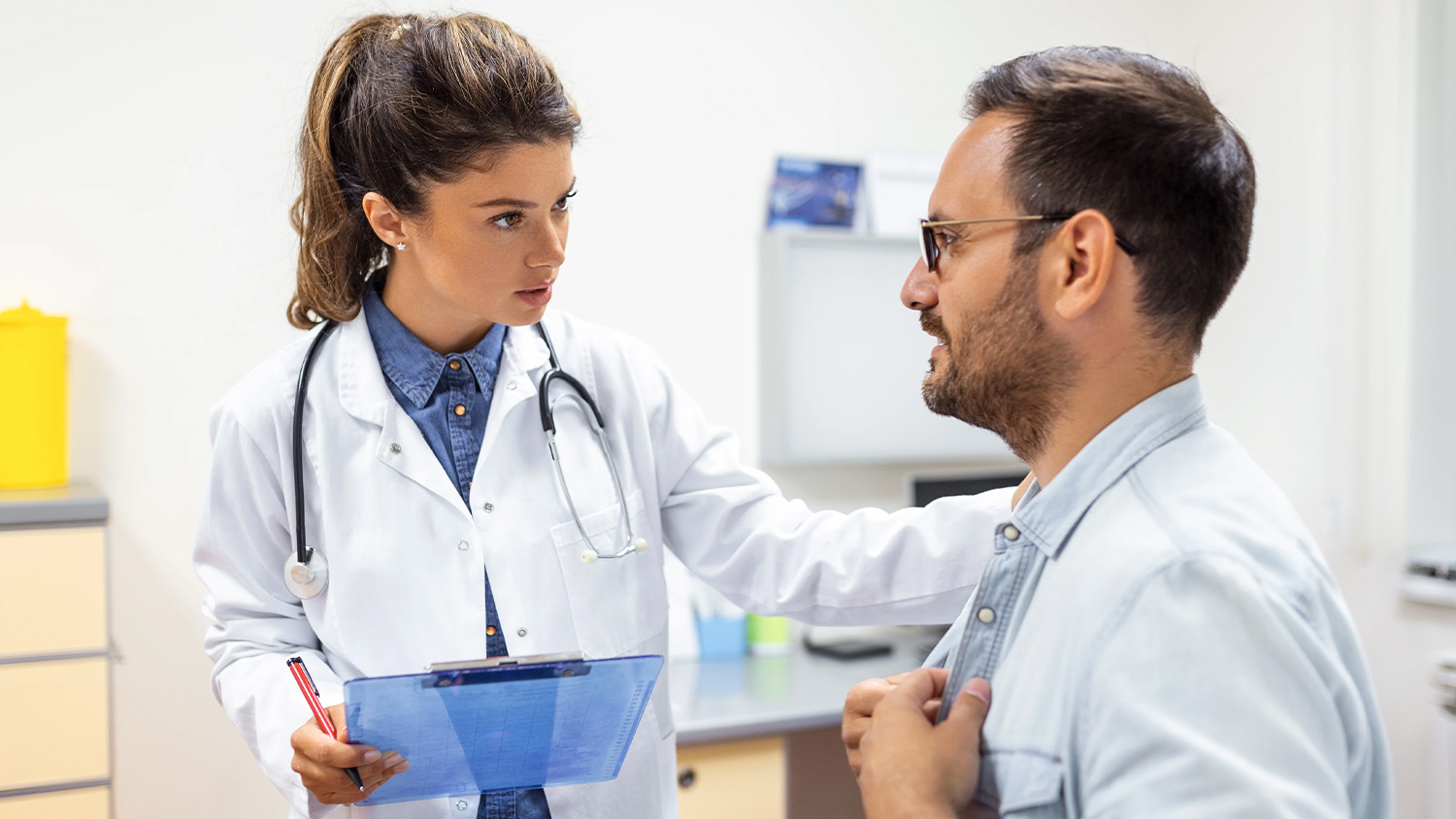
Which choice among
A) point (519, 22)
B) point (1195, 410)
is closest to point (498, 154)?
point (1195, 410)

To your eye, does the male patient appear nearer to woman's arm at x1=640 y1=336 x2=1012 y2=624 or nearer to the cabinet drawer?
woman's arm at x1=640 y1=336 x2=1012 y2=624

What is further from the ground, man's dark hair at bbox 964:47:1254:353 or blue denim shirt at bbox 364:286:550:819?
man's dark hair at bbox 964:47:1254:353

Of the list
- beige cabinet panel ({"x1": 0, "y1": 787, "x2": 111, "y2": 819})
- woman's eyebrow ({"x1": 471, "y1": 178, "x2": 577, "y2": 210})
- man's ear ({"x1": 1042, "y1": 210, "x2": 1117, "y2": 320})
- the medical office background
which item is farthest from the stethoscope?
the medical office background

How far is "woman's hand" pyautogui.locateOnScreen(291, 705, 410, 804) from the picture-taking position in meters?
0.98

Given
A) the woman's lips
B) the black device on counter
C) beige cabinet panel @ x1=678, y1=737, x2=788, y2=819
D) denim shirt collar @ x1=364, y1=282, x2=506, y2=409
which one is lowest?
beige cabinet panel @ x1=678, y1=737, x2=788, y2=819

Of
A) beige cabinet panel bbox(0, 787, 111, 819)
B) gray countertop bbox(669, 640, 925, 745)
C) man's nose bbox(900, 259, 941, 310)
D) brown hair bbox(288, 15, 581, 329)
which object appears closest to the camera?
man's nose bbox(900, 259, 941, 310)

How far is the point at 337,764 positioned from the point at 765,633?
5.59 feet

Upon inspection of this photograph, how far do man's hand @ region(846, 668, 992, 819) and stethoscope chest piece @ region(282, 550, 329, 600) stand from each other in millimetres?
699

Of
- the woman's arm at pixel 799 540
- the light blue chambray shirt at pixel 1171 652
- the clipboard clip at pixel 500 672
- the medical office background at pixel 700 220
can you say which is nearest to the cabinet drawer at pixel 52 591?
the medical office background at pixel 700 220

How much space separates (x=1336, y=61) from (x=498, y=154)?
2213 mm

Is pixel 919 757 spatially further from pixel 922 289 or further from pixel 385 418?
pixel 385 418

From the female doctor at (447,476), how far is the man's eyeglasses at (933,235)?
0.41 metres

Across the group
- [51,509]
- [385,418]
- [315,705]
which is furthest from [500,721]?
[51,509]

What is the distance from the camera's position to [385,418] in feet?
4.16
